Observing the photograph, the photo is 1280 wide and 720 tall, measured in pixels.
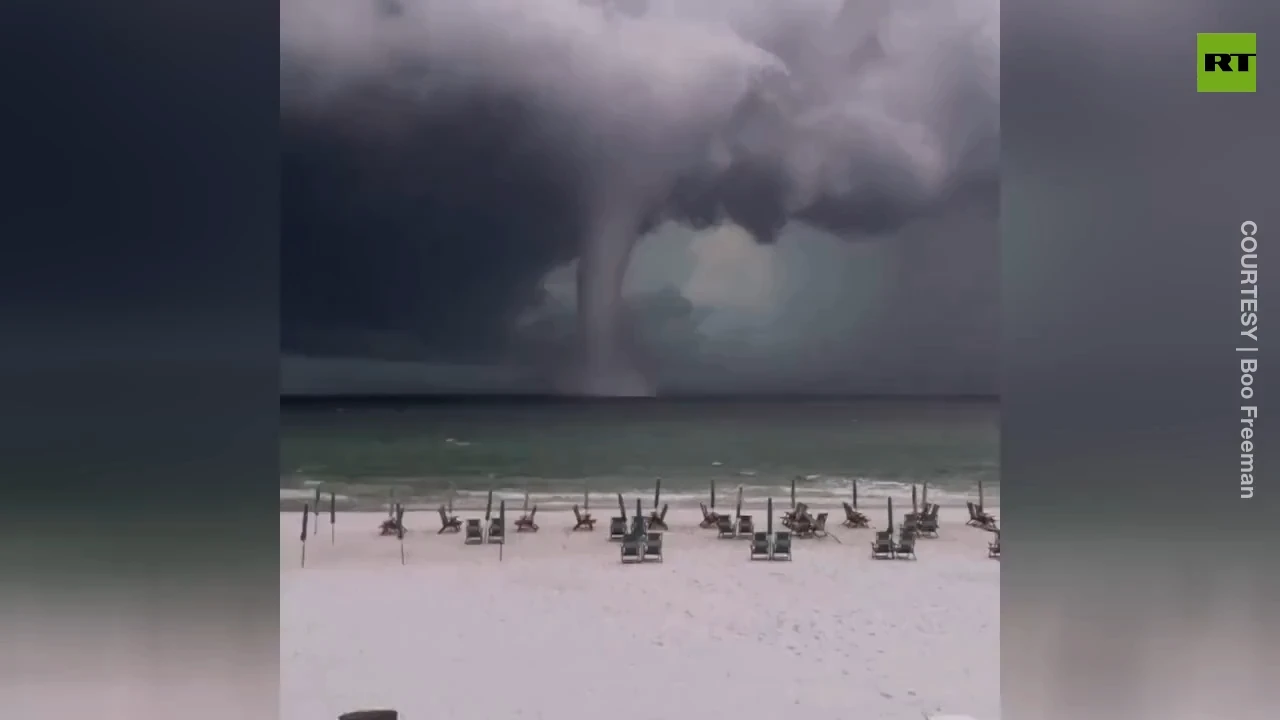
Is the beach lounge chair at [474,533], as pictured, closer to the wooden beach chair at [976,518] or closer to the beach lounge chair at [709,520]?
the beach lounge chair at [709,520]

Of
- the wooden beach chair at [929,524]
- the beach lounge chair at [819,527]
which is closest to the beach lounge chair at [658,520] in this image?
the beach lounge chair at [819,527]

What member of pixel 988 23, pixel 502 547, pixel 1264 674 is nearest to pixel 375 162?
pixel 502 547

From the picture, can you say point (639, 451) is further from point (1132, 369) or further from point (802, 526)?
point (1132, 369)

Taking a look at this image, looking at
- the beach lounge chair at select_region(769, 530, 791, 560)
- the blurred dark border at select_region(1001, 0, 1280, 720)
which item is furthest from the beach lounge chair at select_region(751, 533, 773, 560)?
the blurred dark border at select_region(1001, 0, 1280, 720)

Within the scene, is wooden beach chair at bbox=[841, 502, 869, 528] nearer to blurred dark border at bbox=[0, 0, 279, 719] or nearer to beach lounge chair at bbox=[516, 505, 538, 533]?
beach lounge chair at bbox=[516, 505, 538, 533]

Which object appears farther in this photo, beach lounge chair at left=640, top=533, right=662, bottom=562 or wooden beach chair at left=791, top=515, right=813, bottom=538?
wooden beach chair at left=791, top=515, right=813, bottom=538

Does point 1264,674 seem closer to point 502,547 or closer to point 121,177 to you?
point 502,547
